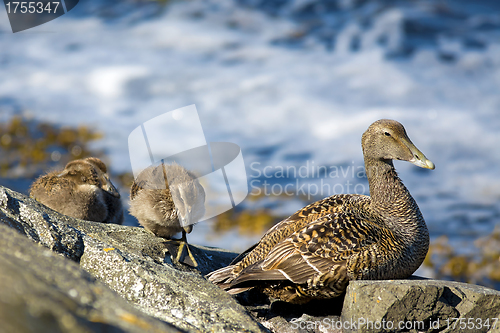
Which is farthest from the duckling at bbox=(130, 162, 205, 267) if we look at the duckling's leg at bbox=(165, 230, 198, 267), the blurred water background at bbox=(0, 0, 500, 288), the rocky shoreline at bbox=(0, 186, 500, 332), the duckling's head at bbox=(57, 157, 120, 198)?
the blurred water background at bbox=(0, 0, 500, 288)

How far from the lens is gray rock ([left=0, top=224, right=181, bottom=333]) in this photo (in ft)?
4.77

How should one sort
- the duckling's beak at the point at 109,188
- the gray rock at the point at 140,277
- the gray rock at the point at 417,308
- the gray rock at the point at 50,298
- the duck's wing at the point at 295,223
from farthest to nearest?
the duckling's beak at the point at 109,188, the duck's wing at the point at 295,223, the gray rock at the point at 417,308, the gray rock at the point at 140,277, the gray rock at the point at 50,298

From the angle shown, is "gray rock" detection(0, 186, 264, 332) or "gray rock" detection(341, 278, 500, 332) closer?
"gray rock" detection(0, 186, 264, 332)

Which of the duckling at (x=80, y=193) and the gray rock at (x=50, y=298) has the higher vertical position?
the gray rock at (x=50, y=298)

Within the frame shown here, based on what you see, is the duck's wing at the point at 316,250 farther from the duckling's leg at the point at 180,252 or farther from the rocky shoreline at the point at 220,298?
the duckling's leg at the point at 180,252

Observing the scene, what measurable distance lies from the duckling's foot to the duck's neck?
176cm

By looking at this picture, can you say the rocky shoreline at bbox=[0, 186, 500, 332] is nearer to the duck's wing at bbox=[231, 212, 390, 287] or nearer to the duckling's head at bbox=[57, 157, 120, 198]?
the duck's wing at bbox=[231, 212, 390, 287]

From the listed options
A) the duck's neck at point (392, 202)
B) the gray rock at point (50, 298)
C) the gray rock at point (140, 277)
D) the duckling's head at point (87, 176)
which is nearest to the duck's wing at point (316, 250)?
the duck's neck at point (392, 202)

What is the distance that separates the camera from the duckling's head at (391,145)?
4.26 m

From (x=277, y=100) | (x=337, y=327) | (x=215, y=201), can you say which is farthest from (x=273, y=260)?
(x=277, y=100)

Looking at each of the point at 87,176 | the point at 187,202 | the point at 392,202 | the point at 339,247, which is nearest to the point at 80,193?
the point at 87,176

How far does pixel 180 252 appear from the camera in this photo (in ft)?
13.5

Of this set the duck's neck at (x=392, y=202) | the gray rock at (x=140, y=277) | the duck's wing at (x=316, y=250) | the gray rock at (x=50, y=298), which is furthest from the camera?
the duck's neck at (x=392, y=202)

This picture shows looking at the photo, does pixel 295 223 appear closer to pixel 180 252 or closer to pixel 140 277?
pixel 180 252
